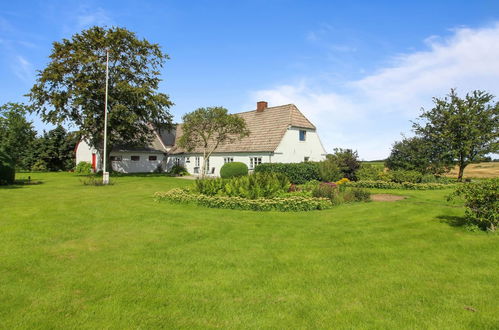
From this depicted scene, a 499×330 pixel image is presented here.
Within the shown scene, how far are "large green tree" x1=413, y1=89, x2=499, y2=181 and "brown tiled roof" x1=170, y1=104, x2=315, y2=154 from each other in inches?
475

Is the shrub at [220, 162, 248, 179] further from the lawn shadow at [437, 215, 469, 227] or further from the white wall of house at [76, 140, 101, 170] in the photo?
the white wall of house at [76, 140, 101, 170]

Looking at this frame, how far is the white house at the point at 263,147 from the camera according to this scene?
3131 centimetres

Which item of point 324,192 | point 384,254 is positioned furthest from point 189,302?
point 324,192

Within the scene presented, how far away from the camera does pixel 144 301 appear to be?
4.97 m

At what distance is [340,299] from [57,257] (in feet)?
20.0

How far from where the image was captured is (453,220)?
9.82m

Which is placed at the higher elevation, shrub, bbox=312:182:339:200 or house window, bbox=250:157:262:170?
house window, bbox=250:157:262:170

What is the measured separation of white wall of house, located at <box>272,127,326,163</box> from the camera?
30.9m

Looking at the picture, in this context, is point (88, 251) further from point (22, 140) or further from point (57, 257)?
point (22, 140)

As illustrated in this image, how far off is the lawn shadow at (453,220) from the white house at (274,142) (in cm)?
2054

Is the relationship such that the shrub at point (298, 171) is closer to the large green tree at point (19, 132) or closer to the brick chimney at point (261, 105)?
the brick chimney at point (261, 105)

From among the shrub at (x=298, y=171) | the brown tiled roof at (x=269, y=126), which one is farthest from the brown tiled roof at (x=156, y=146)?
the shrub at (x=298, y=171)

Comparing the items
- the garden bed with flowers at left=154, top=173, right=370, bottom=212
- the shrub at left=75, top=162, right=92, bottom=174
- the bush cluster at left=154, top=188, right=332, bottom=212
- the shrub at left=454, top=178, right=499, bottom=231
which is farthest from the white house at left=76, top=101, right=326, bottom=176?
the shrub at left=454, top=178, right=499, bottom=231

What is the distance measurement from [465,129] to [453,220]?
73.0 feet
